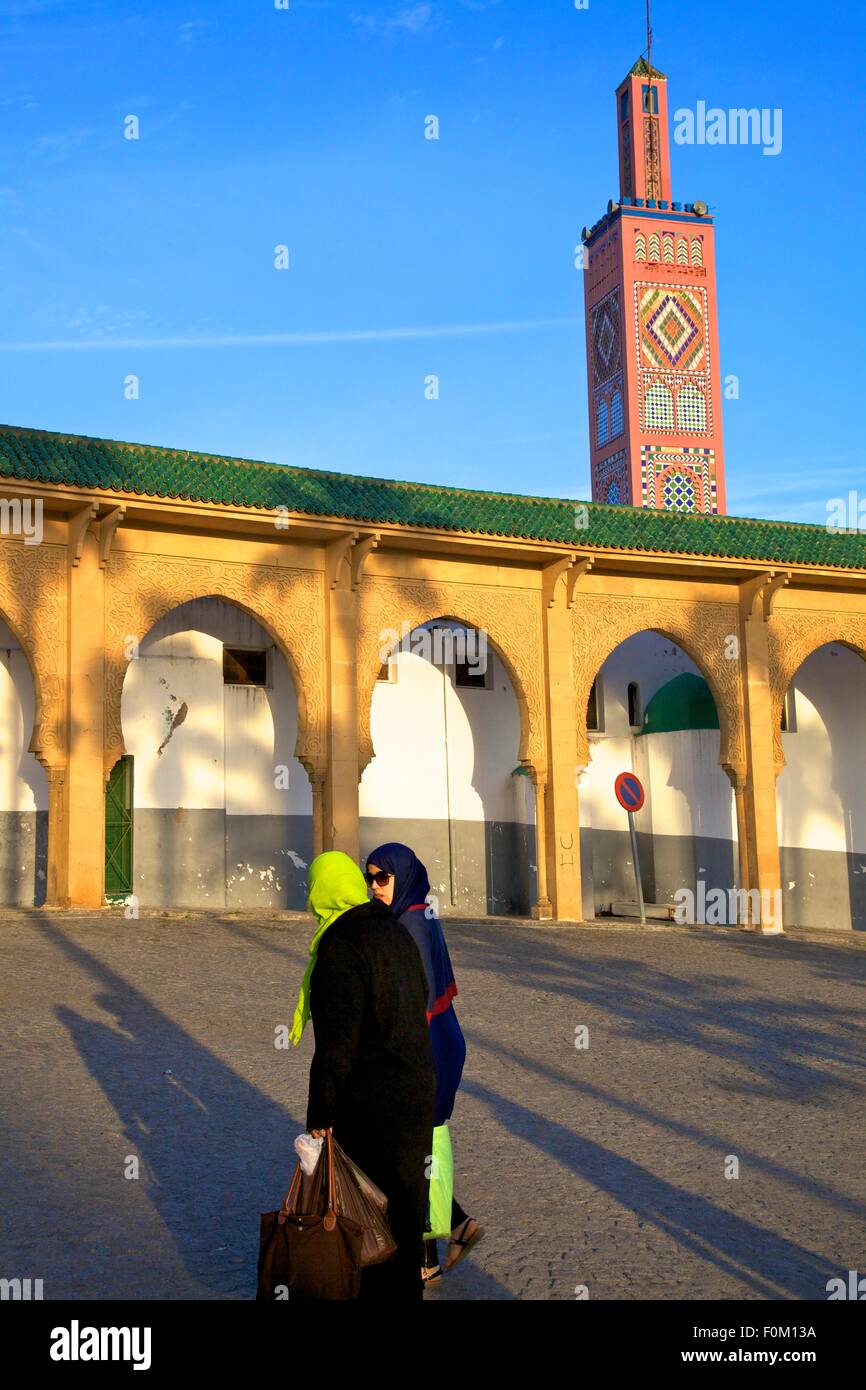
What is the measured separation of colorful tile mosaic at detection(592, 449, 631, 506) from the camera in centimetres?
2695

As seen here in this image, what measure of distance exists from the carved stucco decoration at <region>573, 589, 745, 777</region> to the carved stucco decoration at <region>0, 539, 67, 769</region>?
20.8 feet

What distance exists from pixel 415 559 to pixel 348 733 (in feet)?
7.41

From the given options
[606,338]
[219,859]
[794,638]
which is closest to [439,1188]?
[219,859]

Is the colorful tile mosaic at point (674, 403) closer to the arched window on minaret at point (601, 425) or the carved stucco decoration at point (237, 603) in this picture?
the arched window on minaret at point (601, 425)

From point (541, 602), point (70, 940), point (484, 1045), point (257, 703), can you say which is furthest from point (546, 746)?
point (484, 1045)

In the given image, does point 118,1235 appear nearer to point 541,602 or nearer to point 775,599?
point 541,602

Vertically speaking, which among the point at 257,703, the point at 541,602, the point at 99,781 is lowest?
the point at 99,781

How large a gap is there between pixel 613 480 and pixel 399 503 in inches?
470

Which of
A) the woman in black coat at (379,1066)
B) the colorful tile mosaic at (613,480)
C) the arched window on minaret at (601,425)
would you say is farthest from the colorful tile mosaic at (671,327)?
the woman in black coat at (379,1066)

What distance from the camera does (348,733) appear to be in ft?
53.1

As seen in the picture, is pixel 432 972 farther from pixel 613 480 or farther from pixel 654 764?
pixel 613 480

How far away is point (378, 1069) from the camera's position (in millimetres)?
3973

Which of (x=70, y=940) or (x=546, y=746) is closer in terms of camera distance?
(x=70, y=940)

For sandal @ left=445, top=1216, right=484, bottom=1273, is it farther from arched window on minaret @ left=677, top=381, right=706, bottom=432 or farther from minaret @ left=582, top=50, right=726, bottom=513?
arched window on minaret @ left=677, top=381, right=706, bottom=432
